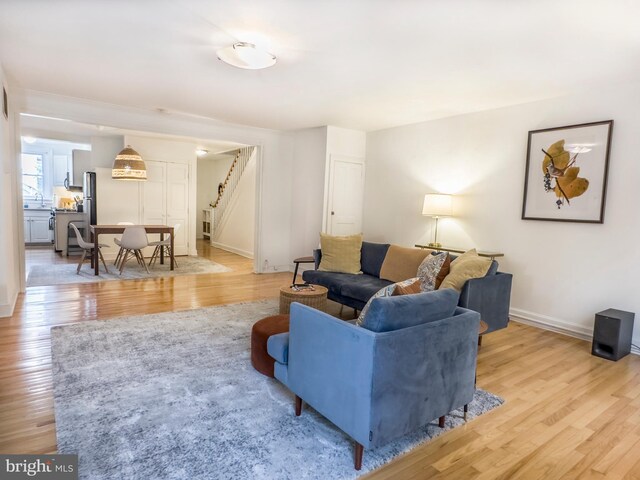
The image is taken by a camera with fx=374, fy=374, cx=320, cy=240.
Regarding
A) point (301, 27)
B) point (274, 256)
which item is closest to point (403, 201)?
point (274, 256)

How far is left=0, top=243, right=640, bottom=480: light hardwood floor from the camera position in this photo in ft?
6.13

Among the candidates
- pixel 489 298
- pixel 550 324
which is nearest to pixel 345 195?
pixel 489 298

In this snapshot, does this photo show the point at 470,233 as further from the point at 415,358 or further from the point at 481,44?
the point at 415,358

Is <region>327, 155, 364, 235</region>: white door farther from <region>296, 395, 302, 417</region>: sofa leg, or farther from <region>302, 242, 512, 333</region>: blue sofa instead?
<region>296, 395, 302, 417</region>: sofa leg

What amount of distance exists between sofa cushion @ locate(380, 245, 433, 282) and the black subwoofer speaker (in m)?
1.63

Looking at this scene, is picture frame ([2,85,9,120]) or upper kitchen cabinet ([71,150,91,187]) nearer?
picture frame ([2,85,9,120])

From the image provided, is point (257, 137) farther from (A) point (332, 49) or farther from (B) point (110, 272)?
(A) point (332, 49)

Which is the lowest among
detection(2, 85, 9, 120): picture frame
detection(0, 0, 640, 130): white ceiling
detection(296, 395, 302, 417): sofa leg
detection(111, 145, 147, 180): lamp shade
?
detection(296, 395, 302, 417): sofa leg

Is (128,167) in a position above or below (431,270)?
above

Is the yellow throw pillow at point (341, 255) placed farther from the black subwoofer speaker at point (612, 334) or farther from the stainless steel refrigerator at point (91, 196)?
the stainless steel refrigerator at point (91, 196)

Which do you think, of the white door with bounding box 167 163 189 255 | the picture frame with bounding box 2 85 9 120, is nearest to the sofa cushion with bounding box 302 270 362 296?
the picture frame with bounding box 2 85 9 120

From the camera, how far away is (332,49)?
118 inches

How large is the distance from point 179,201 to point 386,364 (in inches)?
295

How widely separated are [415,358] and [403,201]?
4.20m
